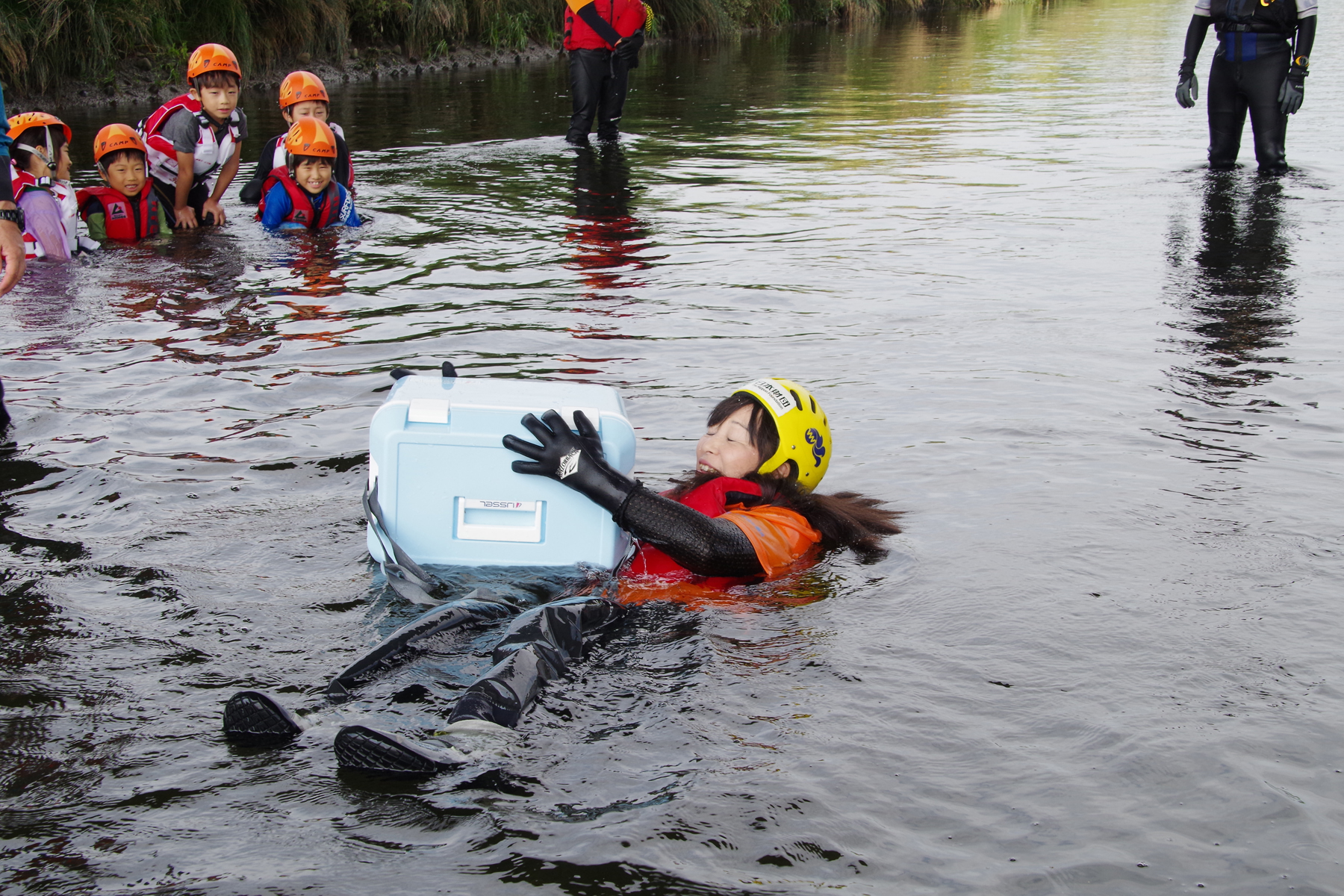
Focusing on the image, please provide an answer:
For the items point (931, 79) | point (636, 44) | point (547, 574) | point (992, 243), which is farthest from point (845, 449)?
point (931, 79)

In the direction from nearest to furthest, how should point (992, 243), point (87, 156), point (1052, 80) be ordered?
point (992, 243), point (87, 156), point (1052, 80)

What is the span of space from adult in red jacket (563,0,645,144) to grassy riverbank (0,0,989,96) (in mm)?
8360

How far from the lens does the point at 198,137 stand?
11.3 meters

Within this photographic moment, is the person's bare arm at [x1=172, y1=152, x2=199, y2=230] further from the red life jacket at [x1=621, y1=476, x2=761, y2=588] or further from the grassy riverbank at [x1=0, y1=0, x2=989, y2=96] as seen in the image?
the grassy riverbank at [x1=0, y1=0, x2=989, y2=96]

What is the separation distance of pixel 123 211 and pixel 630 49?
27.9ft

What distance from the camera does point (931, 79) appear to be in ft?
86.8

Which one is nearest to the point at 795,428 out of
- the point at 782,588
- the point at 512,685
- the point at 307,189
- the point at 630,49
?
the point at 782,588

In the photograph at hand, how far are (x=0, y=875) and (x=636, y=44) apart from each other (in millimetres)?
16060

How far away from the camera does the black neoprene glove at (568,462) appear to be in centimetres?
416

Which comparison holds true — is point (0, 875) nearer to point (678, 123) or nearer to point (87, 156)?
point (87, 156)

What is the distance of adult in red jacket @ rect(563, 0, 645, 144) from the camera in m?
17.2

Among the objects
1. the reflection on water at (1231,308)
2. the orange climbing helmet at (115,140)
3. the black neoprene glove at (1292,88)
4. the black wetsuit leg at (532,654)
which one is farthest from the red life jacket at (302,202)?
the black neoprene glove at (1292,88)

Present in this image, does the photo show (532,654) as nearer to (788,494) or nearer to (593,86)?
(788,494)

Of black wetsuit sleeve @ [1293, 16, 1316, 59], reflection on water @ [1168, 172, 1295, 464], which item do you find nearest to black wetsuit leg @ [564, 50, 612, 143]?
reflection on water @ [1168, 172, 1295, 464]
